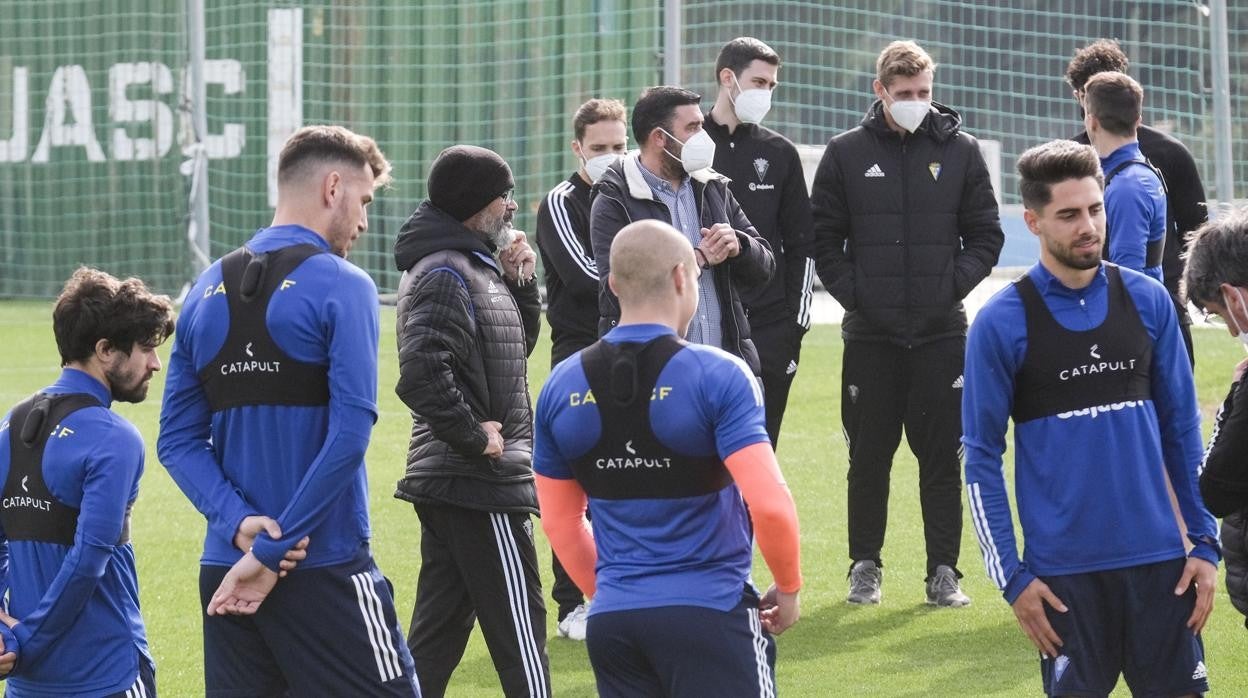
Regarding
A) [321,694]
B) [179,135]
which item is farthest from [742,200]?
[179,135]

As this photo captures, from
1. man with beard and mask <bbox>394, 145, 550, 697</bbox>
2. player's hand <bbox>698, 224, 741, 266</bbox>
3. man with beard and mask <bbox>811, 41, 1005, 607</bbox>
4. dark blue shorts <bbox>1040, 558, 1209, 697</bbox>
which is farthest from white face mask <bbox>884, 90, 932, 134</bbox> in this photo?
dark blue shorts <bbox>1040, 558, 1209, 697</bbox>

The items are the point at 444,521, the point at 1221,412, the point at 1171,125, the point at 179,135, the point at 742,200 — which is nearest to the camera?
the point at 1221,412

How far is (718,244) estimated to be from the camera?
20.4ft

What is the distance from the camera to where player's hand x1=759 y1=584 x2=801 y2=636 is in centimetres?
424

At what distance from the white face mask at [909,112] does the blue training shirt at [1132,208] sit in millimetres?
978

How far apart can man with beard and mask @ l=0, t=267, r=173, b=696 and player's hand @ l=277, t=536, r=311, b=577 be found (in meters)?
0.47

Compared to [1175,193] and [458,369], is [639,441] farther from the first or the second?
[1175,193]

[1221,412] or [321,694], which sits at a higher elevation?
[1221,412]

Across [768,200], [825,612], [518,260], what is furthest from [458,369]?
[825,612]

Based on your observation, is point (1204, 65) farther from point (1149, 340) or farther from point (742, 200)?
point (1149, 340)

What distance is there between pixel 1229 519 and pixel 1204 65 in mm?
14101

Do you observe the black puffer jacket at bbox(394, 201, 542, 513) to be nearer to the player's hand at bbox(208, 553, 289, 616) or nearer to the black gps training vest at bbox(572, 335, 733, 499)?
the player's hand at bbox(208, 553, 289, 616)

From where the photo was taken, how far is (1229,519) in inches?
175

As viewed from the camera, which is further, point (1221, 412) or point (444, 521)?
point (444, 521)
